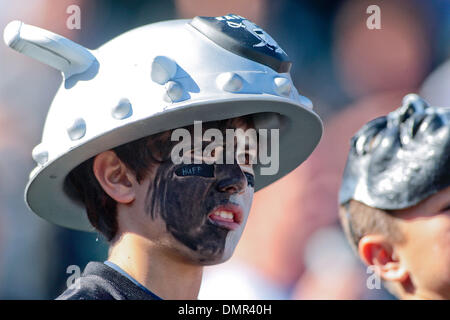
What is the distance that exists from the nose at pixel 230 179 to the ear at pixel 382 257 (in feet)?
1.79

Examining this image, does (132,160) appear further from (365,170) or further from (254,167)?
(365,170)

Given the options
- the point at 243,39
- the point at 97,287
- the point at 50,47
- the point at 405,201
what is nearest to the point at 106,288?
the point at 97,287

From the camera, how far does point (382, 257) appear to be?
9.27ft

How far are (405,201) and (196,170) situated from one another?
723mm

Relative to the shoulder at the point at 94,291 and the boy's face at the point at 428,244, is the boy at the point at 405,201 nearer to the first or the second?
the boy's face at the point at 428,244

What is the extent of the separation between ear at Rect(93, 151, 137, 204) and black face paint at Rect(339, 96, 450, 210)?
2.65ft

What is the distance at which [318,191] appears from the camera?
→ 559 cm

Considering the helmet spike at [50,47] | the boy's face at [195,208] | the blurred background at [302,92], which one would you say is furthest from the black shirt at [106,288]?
the blurred background at [302,92]

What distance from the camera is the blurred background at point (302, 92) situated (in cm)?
500

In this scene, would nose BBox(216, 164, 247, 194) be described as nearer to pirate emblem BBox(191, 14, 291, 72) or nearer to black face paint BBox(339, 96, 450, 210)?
pirate emblem BBox(191, 14, 291, 72)

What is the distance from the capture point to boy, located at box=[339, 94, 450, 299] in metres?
2.68
